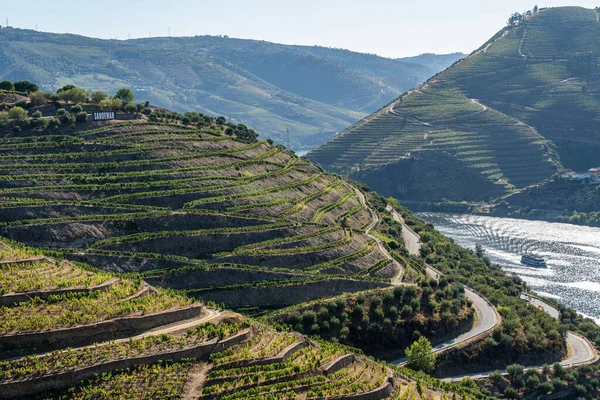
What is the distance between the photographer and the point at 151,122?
124 meters

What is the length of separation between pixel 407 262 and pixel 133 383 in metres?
63.0

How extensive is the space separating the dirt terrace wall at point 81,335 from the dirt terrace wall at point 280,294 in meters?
26.0

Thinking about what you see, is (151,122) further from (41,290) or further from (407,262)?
(41,290)

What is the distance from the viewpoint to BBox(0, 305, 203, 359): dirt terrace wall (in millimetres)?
56094

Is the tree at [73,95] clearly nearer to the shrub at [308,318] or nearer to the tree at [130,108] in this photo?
the tree at [130,108]

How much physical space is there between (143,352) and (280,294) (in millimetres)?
37426

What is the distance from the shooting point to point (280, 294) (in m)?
95.1

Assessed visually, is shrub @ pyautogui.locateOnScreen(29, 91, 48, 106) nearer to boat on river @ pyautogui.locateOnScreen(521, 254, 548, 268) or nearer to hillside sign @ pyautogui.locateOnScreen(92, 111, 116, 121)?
hillside sign @ pyautogui.locateOnScreen(92, 111, 116, 121)

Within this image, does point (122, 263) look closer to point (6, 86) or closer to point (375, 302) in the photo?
point (375, 302)

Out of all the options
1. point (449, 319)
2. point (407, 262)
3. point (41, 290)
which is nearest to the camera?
point (41, 290)

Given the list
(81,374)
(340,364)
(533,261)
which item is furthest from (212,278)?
(533,261)

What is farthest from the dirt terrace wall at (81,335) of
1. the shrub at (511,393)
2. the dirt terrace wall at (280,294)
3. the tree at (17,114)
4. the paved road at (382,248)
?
the tree at (17,114)

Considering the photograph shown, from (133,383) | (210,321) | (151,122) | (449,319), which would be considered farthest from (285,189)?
(133,383)

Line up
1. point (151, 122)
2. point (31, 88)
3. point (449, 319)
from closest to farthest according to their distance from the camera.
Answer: point (449, 319)
point (151, 122)
point (31, 88)
